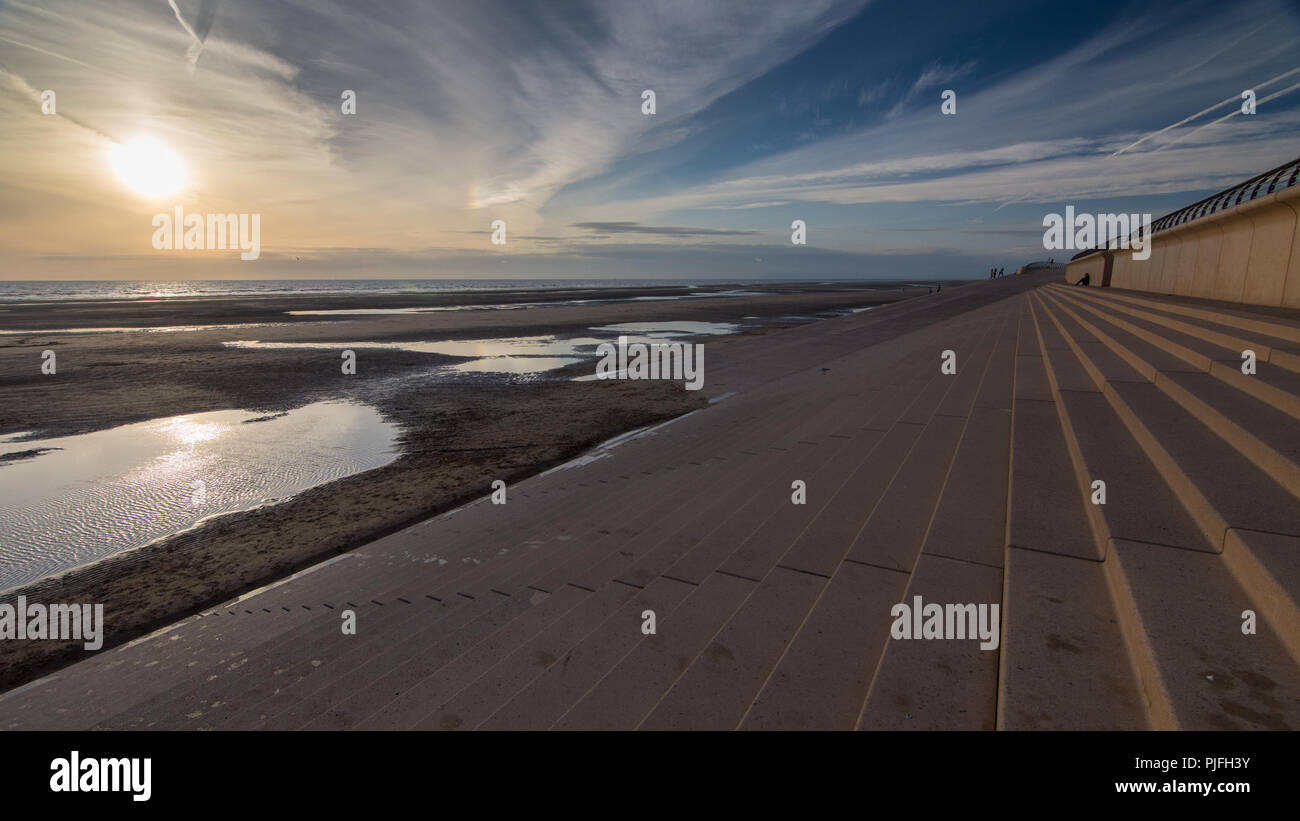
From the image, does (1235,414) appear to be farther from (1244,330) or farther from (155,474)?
(155,474)

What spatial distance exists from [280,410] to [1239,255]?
18031 millimetres

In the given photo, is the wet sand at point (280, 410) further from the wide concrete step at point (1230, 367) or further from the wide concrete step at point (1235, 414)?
the wide concrete step at point (1230, 367)

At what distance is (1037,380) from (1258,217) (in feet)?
14.8

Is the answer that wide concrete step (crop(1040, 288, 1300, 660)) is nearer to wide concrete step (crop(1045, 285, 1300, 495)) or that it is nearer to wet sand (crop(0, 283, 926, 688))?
wide concrete step (crop(1045, 285, 1300, 495))

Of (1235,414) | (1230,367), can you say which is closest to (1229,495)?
(1235,414)

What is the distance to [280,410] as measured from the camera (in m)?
11.5

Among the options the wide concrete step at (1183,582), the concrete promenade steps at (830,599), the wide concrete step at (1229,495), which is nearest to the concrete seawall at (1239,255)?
the concrete promenade steps at (830,599)

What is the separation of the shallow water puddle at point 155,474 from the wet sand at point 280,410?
44 cm

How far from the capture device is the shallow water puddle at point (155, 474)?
5820 mm

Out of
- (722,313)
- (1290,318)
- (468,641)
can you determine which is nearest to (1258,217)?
(1290,318)

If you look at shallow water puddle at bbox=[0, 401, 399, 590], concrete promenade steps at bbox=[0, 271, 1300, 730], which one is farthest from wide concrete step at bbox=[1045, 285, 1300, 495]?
shallow water puddle at bbox=[0, 401, 399, 590]

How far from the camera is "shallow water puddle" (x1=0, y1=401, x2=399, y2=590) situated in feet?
19.1

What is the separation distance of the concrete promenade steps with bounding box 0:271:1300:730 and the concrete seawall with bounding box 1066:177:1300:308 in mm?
2717

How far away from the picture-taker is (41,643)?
4012mm
